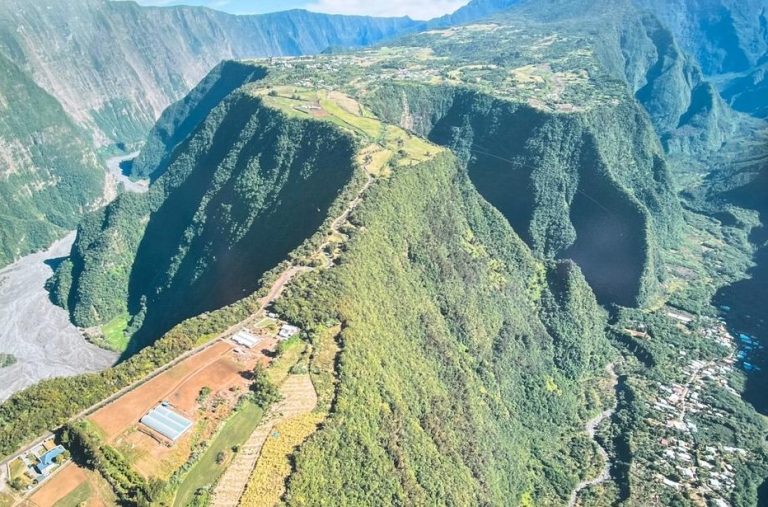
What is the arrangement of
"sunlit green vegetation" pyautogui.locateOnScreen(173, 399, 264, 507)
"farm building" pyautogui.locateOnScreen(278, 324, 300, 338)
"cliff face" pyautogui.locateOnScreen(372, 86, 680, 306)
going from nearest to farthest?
1. "sunlit green vegetation" pyautogui.locateOnScreen(173, 399, 264, 507)
2. "farm building" pyautogui.locateOnScreen(278, 324, 300, 338)
3. "cliff face" pyautogui.locateOnScreen(372, 86, 680, 306)

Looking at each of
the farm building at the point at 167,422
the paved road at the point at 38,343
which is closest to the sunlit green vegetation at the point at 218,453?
the farm building at the point at 167,422

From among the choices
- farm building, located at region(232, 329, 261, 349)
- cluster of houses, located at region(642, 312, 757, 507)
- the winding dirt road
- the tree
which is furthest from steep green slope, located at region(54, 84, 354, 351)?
cluster of houses, located at region(642, 312, 757, 507)

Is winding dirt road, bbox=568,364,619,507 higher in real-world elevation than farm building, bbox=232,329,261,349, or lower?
lower

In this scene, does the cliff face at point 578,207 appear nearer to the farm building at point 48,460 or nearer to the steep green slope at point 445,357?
the steep green slope at point 445,357

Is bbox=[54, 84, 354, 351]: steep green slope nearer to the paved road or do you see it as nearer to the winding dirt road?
the paved road

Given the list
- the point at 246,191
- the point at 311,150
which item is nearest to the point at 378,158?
the point at 311,150
